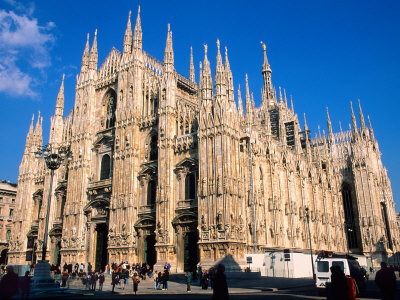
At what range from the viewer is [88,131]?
153 feet

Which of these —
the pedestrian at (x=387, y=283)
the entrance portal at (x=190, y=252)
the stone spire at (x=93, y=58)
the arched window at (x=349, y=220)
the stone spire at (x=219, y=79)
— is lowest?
the pedestrian at (x=387, y=283)

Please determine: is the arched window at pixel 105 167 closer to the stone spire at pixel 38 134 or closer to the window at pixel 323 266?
the stone spire at pixel 38 134

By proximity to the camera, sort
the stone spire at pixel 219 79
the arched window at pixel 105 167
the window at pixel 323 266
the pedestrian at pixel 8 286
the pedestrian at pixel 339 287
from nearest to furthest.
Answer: the pedestrian at pixel 339 287 < the pedestrian at pixel 8 286 < the window at pixel 323 266 < the stone spire at pixel 219 79 < the arched window at pixel 105 167

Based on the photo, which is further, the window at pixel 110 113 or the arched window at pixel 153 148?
the window at pixel 110 113

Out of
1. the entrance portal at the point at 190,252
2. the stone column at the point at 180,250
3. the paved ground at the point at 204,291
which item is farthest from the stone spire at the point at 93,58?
the paved ground at the point at 204,291

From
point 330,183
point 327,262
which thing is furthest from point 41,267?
Result: point 330,183

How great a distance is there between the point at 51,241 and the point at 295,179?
32266mm

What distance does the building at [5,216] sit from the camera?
204ft

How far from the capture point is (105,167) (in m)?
44.8

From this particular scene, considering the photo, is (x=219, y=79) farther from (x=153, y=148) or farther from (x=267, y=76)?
(x=267, y=76)

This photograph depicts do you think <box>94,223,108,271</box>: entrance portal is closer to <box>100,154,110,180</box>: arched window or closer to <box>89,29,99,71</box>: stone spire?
<box>100,154,110,180</box>: arched window

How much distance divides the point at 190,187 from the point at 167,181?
2.29 m

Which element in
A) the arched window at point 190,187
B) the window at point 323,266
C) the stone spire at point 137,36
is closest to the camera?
the window at point 323,266

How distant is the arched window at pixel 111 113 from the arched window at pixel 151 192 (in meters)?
10.7
